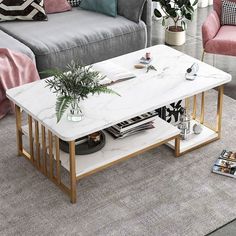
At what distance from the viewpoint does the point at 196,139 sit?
4059 millimetres

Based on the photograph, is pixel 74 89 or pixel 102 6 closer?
pixel 74 89

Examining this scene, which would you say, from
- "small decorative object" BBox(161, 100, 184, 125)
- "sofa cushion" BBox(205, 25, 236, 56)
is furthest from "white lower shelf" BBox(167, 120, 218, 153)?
"sofa cushion" BBox(205, 25, 236, 56)

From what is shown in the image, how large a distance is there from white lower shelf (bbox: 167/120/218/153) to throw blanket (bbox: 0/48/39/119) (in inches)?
47.5

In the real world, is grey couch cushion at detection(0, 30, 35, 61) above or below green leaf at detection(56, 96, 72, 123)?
below

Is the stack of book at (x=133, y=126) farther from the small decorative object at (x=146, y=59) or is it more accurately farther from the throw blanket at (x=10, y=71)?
the throw blanket at (x=10, y=71)

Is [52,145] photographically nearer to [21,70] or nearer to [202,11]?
[21,70]

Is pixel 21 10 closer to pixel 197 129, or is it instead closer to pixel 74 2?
pixel 74 2

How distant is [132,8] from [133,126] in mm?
1627

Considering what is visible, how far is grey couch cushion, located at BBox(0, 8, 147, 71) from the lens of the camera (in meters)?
4.67

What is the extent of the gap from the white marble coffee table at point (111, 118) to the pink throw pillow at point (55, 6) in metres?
1.29

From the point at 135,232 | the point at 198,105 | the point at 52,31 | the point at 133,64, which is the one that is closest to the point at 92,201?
the point at 135,232

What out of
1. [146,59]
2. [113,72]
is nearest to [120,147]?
[113,72]

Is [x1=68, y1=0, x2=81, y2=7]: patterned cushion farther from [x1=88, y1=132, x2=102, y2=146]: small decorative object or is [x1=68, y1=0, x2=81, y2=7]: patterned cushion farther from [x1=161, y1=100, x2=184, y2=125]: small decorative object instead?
[x1=88, y1=132, x2=102, y2=146]: small decorative object

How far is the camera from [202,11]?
666cm
